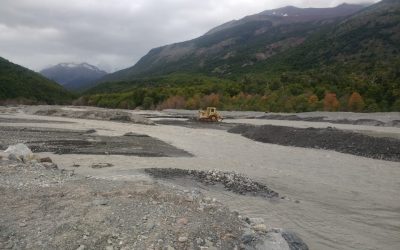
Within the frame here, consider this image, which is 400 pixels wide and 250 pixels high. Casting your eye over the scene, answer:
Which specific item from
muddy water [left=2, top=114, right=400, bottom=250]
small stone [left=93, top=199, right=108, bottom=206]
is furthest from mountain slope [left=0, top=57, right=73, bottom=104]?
small stone [left=93, top=199, right=108, bottom=206]

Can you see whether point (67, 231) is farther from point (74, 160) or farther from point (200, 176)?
point (74, 160)

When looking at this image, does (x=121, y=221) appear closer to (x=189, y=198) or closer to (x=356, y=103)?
(x=189, y=198)

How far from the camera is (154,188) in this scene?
14172 millimetres

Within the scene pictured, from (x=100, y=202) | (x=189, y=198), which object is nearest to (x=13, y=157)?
(x=100, y=202)

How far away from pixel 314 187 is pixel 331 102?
239 feet

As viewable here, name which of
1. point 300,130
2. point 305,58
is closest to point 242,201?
point 300,130

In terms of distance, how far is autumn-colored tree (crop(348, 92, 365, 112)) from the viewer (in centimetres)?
8338

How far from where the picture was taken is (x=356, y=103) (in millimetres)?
84625

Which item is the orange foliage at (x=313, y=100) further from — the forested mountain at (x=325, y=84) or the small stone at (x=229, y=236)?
the small stone at (x=229, y=236)

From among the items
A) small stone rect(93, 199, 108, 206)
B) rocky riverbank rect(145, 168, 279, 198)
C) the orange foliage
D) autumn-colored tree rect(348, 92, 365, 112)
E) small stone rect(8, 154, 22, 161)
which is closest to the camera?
small stone rect(93, 199, 108, 206)

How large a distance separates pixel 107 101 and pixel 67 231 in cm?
15218

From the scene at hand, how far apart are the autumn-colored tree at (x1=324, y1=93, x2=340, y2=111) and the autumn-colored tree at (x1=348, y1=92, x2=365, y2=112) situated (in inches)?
105

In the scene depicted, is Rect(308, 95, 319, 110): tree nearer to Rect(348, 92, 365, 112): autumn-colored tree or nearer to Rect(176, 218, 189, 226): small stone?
Rect(348, 92, 365, 112): autumn-colored tree

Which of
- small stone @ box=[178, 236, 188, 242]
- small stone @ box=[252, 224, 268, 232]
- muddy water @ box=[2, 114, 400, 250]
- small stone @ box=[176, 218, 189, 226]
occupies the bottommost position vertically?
muddy water @ box=[2, 114, 400, 250]
